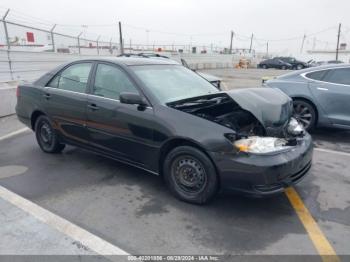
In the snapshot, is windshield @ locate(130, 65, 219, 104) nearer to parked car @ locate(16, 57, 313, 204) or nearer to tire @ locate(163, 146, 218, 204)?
parked car @ locate(16, 57, 313, 204)

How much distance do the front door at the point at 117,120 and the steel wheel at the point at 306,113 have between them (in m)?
3.89

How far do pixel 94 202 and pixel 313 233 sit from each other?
2351 millimetres

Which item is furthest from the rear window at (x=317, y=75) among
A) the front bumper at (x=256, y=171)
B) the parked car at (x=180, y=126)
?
the front bumper at (x=256, y=171)

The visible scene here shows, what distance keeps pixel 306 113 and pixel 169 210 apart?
167 inches

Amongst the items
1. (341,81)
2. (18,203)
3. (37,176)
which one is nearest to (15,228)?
(18,203)

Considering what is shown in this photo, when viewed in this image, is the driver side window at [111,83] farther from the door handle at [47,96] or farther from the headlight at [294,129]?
the headlight at [294,129]

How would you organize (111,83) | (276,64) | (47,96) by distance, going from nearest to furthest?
(111,83), (47,96), (276,64)

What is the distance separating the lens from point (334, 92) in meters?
6.03

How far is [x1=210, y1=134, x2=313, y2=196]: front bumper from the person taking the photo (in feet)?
9.98

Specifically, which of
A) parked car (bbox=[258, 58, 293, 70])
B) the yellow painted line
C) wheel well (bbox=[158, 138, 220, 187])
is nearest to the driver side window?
wheel well (bbox=[158, 138, 220, 187])

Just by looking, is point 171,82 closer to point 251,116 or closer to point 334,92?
point 251,116

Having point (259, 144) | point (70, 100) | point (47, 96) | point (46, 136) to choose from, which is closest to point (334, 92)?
point (259, 144)

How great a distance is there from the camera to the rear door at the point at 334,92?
593cm

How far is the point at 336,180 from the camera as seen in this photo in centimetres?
426
